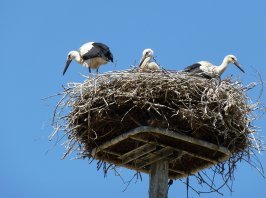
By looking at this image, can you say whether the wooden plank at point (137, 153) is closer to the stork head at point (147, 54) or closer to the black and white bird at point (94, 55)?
the stork head at point (147, 54)

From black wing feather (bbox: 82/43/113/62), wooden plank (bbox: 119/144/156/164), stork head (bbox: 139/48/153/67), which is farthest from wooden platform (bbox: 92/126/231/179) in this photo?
black wing feather (bbox: 82/43/113/62)

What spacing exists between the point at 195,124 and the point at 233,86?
105 cm

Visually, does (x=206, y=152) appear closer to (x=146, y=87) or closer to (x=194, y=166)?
(x=194, y=166)

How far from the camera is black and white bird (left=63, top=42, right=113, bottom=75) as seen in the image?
13750mm

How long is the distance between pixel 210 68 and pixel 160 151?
10.1 feet

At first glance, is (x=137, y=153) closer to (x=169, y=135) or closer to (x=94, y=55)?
(x=169, y=135)

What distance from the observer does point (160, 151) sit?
10.0 m

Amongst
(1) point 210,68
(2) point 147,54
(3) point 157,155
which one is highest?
(2) point 147,54

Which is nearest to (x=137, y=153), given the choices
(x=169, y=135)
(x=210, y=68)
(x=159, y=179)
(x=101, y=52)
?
(x=159, y=179)

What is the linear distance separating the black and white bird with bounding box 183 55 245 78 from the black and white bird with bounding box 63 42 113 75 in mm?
1558

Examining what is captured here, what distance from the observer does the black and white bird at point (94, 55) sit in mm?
13750

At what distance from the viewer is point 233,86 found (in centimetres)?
1057

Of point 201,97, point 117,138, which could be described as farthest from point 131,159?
point 201,97

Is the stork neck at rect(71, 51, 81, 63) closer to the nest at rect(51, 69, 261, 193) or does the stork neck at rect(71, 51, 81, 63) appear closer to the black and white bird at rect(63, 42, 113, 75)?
the black and white bird at rect(63, 42, 113, 75)
